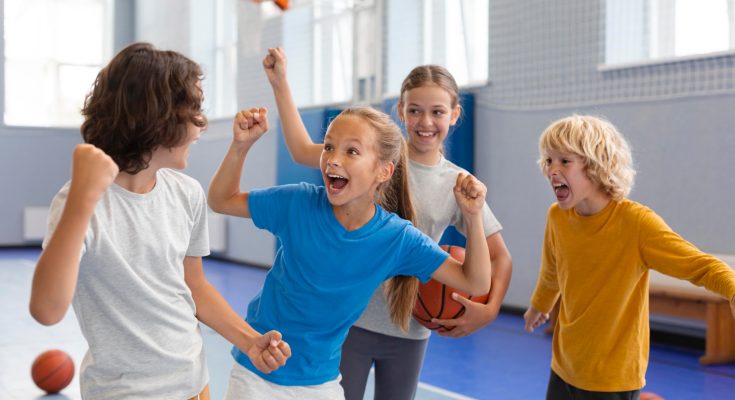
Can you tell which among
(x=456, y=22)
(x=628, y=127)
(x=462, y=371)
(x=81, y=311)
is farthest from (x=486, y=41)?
(x=81, y=311)

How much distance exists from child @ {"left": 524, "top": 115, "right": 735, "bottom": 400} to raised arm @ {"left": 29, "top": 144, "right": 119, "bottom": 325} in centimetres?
147

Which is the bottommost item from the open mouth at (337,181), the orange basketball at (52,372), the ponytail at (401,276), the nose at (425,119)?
the orange basketball at (52,372)

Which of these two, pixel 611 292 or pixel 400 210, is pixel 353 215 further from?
pixel 611 292

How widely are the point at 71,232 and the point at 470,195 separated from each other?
1.05 metres

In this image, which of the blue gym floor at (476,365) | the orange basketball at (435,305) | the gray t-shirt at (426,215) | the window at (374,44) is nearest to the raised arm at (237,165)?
the gray t-shirt at (426,215)

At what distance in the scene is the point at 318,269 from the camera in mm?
1942

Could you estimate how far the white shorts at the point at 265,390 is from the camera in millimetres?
1879

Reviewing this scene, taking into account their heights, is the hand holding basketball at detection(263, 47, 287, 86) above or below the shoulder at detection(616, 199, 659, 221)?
above

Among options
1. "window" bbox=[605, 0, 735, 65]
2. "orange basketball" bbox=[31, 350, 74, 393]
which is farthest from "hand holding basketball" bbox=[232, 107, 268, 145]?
"window" bbox=[605, 0, 735, 65]

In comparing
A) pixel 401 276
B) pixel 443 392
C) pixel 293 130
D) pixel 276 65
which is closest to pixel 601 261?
pixel 401 276

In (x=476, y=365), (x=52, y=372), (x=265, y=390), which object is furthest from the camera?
(x=476, y=365)

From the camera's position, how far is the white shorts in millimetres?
1879

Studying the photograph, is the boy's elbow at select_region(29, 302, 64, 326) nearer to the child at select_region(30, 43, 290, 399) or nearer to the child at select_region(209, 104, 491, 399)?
the child at select_region(30, 43, 290, 399)

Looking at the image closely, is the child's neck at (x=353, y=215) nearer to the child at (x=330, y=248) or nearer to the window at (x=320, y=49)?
the child at (x=330, y=248)
